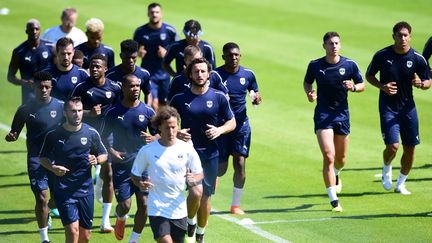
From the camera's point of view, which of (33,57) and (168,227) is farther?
(33,57)

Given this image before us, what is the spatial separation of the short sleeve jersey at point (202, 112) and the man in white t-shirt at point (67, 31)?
728 centimetres

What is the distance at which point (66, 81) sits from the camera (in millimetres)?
16469

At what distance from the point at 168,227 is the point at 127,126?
2633 millimetres

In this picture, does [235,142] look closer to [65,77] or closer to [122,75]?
[122,75]

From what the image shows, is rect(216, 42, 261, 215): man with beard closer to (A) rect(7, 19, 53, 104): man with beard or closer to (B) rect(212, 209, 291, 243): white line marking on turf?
(B) rect(212, 209, 291, 243): white line marking on turf

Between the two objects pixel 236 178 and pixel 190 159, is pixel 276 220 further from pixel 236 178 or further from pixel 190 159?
pixel 190 159

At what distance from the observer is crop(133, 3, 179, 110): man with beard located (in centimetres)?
2194

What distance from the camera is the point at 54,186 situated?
13.4 meters

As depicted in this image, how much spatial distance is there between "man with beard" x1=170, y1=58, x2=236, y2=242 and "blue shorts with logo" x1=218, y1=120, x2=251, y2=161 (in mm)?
1772

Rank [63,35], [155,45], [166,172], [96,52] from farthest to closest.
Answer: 1. [155,45]
2. [63,35]
3. [96,52]
4. [166,172]

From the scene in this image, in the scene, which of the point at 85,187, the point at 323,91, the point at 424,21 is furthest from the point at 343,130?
the point at 424,21

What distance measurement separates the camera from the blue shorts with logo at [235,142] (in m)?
16.4

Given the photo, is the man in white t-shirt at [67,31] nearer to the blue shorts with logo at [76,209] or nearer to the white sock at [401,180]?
the white sock at [401,180]

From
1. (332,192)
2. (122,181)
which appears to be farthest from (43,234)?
(332,192)
